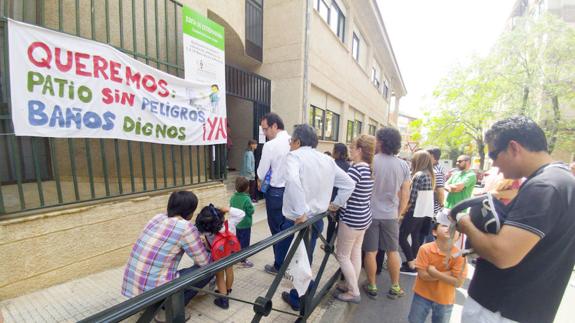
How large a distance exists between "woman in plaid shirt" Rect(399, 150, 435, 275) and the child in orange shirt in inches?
Result: 47.1

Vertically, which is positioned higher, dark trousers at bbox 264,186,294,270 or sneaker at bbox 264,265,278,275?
dark trousers at bbox 264,186,294,270

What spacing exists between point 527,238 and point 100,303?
330 cm

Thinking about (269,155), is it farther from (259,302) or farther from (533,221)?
(533,221)

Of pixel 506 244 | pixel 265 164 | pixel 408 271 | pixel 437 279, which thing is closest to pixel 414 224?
pixel 408 271

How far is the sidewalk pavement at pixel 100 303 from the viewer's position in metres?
2.17

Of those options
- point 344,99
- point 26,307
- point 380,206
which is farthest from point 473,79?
point 26,307

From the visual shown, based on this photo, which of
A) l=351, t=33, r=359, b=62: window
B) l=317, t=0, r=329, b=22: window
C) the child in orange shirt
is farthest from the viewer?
l=351, t=33, r=359, b=62: window

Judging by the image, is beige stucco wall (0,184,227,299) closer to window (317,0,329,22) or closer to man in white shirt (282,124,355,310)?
man in white shirt (282,124,355,310)

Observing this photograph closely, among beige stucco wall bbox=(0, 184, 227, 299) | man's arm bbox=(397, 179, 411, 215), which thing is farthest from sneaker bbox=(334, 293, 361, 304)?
beige stucco wall bbox=(0, 184, 227, 299)

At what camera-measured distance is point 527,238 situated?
41.0 inches

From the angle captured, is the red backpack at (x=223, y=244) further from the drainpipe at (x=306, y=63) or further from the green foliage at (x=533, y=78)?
the green foliage at (x=533, y=78)

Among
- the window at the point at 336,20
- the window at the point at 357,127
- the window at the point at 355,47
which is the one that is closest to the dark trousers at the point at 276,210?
the window at the point at 336,20

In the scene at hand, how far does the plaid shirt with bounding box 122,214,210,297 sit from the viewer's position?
190 cm

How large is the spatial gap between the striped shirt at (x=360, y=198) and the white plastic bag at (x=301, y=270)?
649 millimetres
